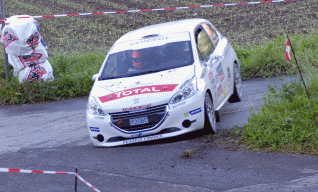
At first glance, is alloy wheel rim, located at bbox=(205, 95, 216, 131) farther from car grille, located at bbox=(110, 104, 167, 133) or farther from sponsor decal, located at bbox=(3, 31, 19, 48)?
sponsor decal, located at bbox=(3, 31, 19, 48)

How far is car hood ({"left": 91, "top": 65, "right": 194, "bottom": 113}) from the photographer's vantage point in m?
8.04

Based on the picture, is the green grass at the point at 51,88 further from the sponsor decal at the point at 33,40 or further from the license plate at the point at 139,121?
the license plate at the point at 139,121

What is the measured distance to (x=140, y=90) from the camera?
8305 millimetres

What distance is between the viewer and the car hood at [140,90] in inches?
316

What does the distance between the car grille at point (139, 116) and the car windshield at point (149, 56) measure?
1154mm

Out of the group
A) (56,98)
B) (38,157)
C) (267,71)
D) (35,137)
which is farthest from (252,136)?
(56,98)

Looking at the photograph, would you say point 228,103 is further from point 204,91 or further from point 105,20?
point 105,20

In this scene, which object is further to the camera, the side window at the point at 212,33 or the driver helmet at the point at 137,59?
the side window at the point at 212,33

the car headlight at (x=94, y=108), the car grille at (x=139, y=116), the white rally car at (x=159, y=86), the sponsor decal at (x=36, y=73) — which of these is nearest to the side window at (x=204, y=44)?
the white rally car at (x=159, y=86)

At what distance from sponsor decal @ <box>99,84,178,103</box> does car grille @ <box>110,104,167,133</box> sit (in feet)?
0.94

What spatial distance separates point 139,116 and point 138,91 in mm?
442

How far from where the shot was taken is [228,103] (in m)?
10.9

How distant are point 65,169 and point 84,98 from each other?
5837mm

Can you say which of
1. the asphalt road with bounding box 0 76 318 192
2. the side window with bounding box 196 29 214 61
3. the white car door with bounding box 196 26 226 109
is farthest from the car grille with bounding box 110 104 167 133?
the side window with bounding box 196 29 214 61
